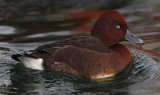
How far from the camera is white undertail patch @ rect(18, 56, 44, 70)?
17.6 feet

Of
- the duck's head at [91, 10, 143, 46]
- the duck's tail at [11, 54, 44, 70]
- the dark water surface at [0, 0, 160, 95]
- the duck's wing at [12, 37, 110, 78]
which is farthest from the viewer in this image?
the duck's head at [91, 10, 143, 46]

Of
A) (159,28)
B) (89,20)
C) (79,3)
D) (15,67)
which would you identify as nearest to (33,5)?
(79,3)

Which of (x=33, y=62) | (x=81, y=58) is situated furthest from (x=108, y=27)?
(x=33, y=62)

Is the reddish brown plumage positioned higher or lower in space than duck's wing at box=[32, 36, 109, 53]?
higher

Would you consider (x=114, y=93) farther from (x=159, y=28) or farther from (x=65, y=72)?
(x=159, y=28)

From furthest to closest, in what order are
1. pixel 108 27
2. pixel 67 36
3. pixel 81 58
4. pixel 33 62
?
pixel 67 36
pixel 108 27
pixel 33 62
pixel 81 58

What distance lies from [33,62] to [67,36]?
218 centimetres

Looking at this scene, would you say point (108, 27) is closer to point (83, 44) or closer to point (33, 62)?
point (83, 44)

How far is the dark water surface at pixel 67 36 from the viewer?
492cm

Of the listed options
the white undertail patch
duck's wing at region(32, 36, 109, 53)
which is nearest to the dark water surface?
the white undertail patch

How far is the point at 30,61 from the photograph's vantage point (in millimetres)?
5402

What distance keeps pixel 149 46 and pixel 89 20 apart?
2178mm

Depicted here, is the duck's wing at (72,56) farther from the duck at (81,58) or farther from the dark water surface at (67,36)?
the dark water surface at (67,36)

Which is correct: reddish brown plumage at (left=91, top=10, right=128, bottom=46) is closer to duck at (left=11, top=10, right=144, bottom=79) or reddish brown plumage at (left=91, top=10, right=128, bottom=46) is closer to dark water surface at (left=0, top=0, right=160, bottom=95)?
duck at (left=11, top=10, right=144, bottom=79)
